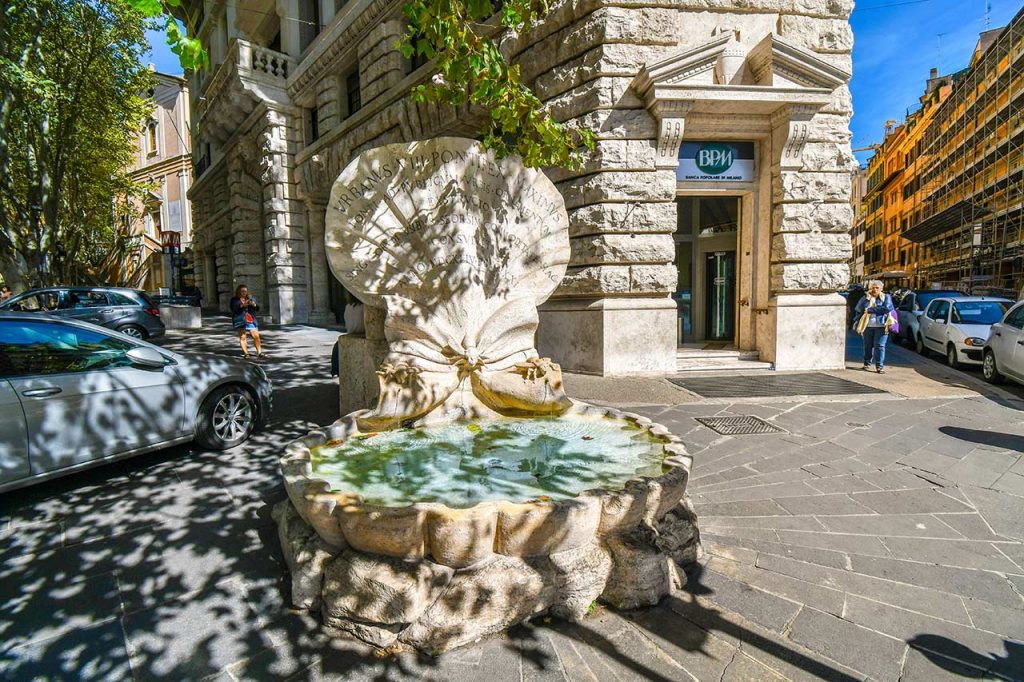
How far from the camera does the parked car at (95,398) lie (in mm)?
3604

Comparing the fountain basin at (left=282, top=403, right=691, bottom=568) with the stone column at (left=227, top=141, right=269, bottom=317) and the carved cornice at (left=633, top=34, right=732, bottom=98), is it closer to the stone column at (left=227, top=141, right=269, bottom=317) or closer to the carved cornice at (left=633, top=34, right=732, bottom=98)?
the carved cornice at (left=633, top=34, right=732, bottom=98)

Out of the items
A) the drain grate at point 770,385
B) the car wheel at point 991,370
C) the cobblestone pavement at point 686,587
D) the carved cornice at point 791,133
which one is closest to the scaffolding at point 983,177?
the car wheel at point 991,370

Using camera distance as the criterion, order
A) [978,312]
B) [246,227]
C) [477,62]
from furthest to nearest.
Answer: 1. [246,227]
2. [978,312]
3. [477,62]

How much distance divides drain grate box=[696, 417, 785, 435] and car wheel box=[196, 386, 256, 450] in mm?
4751

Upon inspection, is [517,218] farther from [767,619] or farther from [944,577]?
[944,577]

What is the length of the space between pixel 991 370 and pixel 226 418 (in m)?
10.6

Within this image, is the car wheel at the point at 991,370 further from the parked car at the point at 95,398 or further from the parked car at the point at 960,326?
the parked car at the point at 95,398

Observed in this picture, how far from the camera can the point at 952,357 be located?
9352mm

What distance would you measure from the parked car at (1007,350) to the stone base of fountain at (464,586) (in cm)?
768

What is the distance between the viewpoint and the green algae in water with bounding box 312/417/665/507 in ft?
8.97

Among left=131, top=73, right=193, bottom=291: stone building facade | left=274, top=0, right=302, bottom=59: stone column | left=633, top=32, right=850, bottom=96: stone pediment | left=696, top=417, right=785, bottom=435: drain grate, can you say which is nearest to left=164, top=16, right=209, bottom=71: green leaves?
left=696, top=417, right=785, bottom=435: drain grate

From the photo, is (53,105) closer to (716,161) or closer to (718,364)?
(716,161)

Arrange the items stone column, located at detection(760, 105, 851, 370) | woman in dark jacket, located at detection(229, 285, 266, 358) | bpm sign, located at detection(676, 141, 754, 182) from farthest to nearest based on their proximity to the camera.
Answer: woman in dark jacket, located at detection(229, 285, 266, 358) < bpm sign, located at detection(676, 141, 754, 182) < stone column, located at detection(760, 105, 851, 370)

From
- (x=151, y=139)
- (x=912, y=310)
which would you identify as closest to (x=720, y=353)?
(x=912, y=310)
